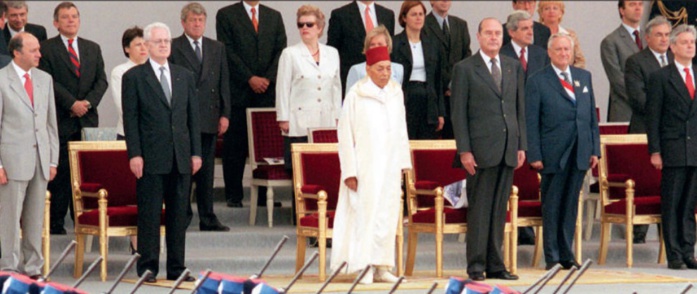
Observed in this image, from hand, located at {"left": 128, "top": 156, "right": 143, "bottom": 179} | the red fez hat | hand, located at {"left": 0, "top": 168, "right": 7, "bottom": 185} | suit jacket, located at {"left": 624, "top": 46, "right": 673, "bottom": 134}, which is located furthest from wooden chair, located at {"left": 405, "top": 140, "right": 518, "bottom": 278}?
hand, located at {"left": 0, "top": 168, "right": 7, "bottom": 185}

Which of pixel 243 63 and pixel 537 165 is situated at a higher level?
pixel 243 63

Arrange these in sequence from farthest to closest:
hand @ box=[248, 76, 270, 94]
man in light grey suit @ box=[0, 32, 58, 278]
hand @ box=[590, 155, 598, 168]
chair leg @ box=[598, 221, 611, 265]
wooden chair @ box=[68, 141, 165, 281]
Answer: hand @ box=[248, 76, 270, 94]
chair leg @ box=[598, 221, 611, 265]
hand @ box=[590, 155, 598, 168]
wooden chair @ box=[68, 141, 165, 281]
man in light grey suit @ box=[0, 32, 58, 278]

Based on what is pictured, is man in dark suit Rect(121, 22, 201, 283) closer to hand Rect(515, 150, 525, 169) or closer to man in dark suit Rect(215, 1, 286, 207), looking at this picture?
hand Rect(515, 150, 525, 169)

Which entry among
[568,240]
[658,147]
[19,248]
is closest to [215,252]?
[19,248]

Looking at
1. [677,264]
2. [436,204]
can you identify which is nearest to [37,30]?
[436,204]

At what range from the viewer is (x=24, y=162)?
31.9 feet

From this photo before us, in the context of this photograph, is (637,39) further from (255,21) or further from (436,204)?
(436,204)

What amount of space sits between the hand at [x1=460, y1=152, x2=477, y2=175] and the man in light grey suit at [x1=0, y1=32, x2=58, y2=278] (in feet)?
7.93

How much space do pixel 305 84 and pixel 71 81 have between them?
1.60 meters

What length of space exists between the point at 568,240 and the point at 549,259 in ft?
0.59

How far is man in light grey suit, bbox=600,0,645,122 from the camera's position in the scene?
12141 mm

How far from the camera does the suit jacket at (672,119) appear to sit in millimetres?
10695

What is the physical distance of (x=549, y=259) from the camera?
416 inches

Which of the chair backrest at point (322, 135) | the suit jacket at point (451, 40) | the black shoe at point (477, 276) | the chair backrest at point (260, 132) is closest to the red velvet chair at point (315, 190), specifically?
the black shoe at point (477, 276)
